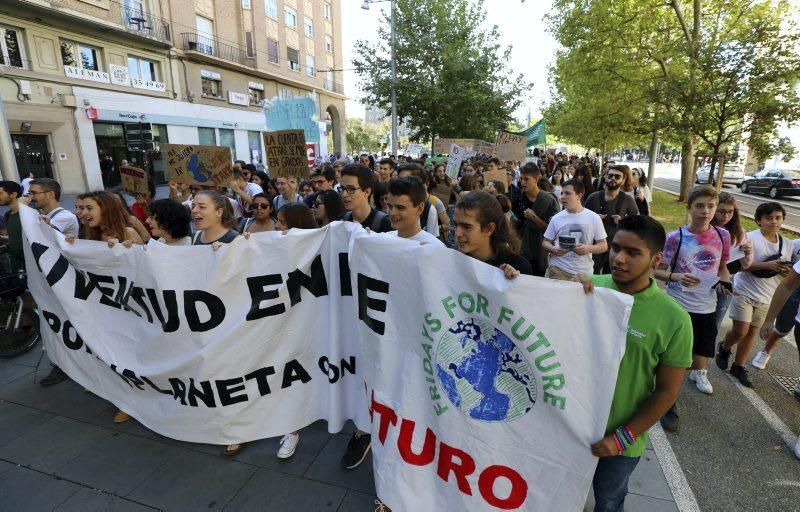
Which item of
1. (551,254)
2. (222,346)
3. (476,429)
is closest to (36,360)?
(222,346)

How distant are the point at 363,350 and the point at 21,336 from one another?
4540 millimetres

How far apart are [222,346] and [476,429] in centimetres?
170

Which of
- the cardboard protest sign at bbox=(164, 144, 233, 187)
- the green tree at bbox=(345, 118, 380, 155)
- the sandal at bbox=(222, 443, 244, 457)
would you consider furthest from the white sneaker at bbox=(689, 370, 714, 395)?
the green tree at bbox=(345, 118, 380, 155)

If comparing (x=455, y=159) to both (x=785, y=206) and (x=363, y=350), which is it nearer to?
(x=363, y=350)

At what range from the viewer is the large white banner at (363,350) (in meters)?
1.84

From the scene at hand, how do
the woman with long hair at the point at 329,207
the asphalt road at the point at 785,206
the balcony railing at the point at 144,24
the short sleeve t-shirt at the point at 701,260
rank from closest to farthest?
1. the short sleeve t-shirt at the point at 701,260
2. the woman with long hair at the point at 329,207
3. the asphalt road at the point at 785,206
4. the balcony railing at the point at 144,24

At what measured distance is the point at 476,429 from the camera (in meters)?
2.02

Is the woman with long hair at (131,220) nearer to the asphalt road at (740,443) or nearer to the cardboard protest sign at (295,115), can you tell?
the asphalt road at (740,443)

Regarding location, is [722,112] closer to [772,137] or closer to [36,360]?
[772,137]

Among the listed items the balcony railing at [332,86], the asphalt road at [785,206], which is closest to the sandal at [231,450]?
the asphalt road at [785,206]

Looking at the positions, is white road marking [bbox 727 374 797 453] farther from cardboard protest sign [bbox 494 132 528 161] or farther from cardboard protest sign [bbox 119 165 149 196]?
cardboard protest sign [bbox 494 132 528 161]

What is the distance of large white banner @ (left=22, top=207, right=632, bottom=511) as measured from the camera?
1.84 m

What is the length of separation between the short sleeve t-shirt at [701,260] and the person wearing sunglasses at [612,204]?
1829 mm

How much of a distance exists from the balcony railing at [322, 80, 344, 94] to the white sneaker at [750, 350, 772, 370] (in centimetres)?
3888
